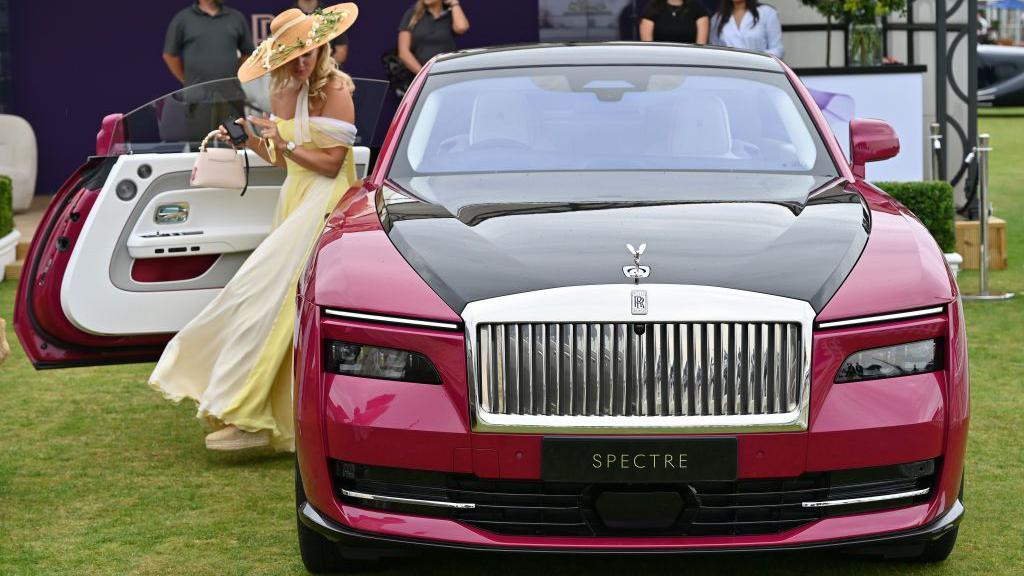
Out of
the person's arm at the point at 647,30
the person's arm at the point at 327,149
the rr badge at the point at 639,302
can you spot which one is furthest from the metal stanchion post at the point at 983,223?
the rr badge at the point at 639,302

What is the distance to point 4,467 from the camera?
19.1ft

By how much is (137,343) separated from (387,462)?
8.05 feet

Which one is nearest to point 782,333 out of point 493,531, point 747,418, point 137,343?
point 747,418

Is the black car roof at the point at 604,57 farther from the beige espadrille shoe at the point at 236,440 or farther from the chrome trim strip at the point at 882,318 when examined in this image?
the chrome trim strip at the point at 882,318

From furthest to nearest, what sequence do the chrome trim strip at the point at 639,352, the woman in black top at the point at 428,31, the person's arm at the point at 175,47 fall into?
the woman in black top at the point at 428,31 → the person's arm at the point at 175,47 → the chrome trim strip at the point at 639,352

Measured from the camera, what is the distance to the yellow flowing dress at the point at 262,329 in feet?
Result: 18.6

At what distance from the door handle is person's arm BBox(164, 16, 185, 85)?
6.49 metres

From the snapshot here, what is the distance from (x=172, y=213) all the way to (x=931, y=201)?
597cm

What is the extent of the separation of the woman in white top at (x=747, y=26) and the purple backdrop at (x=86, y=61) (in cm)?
453

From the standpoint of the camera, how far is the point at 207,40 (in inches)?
472

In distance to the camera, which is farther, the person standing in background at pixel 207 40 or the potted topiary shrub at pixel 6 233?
the person standing in background at pixel 207 40

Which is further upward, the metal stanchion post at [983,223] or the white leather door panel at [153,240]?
the white leather door panel at [153,240]

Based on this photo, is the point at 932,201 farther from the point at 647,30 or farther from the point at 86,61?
the point at 86,61

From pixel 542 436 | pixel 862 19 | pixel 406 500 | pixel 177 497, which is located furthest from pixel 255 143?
pixel 862 19
